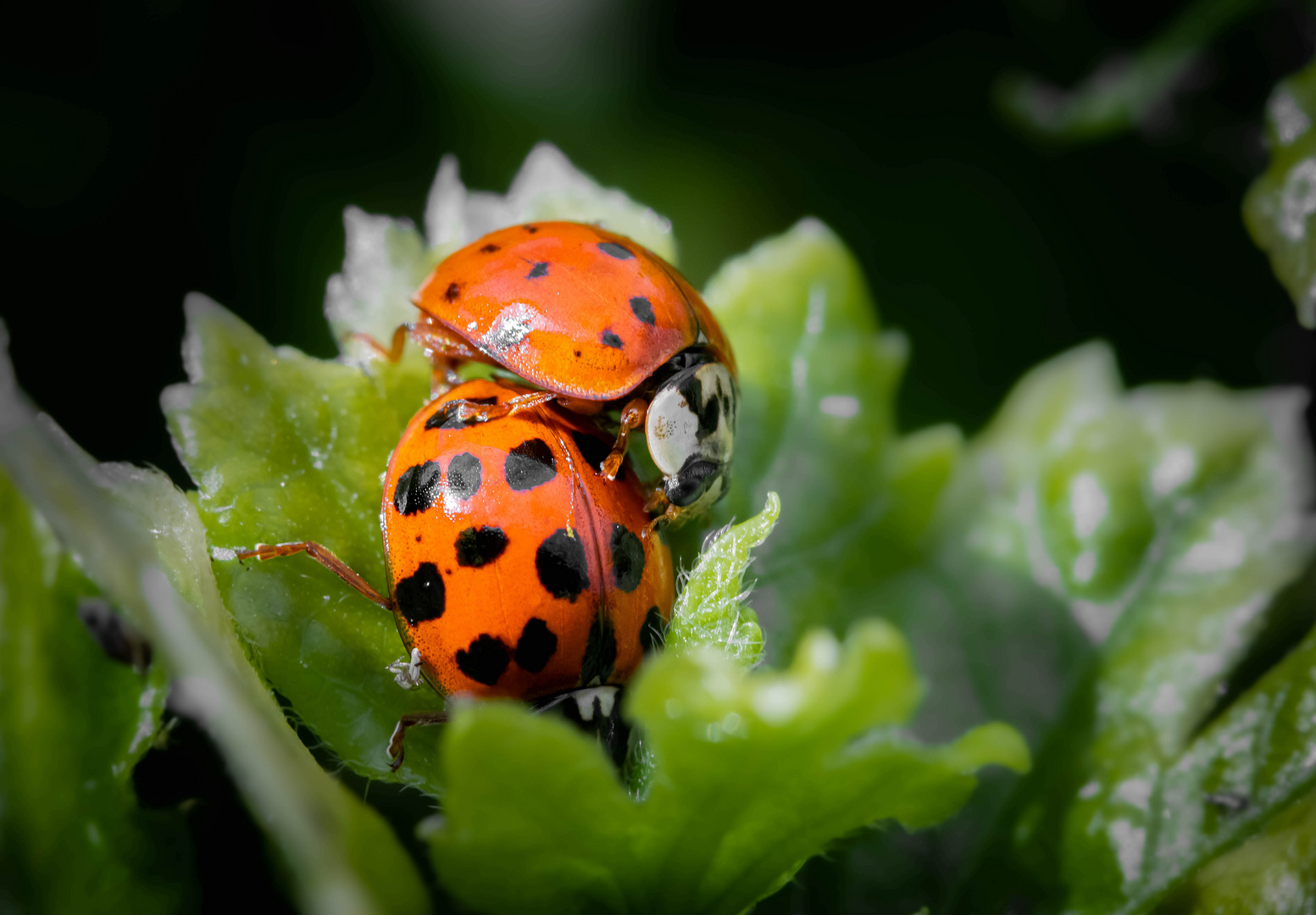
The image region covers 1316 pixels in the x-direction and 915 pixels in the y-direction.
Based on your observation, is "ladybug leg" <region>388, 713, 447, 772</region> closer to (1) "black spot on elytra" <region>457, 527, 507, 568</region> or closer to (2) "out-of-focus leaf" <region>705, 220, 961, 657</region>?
(1) "black spot on elytra" <region>457, 527, 507, 568</region>

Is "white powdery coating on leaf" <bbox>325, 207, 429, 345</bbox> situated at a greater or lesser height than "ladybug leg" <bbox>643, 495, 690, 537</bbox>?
greater

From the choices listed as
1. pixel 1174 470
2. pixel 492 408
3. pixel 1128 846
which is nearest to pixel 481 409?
pixel 492 408

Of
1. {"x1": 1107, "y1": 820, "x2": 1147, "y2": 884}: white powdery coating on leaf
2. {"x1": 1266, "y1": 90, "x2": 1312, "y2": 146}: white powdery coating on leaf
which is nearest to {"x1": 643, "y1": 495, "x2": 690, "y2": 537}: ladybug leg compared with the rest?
{"x1": 1107, "y1": 820, "x2": 1147, "y2": 884}: white powdery coating on leaf

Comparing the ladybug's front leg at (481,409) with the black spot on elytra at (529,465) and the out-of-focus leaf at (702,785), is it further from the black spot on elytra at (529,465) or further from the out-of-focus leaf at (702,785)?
the out-of-focus leaf at (702,785)

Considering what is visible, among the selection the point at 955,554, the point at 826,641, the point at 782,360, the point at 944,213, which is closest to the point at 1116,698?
the point at 955,554

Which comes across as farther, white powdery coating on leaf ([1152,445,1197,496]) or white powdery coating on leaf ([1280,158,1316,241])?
white powdery coating on leaf ([1152,445,1197,496])
